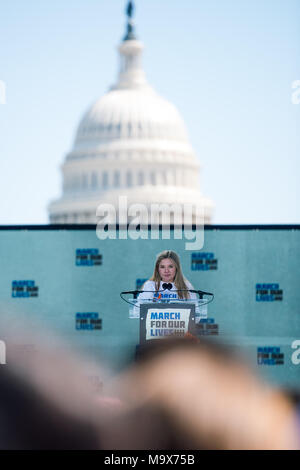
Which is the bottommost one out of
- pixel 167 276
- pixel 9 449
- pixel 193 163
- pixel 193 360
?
pixel 9 449

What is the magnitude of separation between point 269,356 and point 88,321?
10.0 feet

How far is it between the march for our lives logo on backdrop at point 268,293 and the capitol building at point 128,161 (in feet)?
339

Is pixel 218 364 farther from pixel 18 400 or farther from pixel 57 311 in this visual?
pixel 57 311

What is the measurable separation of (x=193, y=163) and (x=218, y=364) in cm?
12511

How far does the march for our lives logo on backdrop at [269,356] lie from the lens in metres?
14.2

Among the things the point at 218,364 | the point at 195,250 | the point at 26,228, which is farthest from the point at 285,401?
the point at 26,228

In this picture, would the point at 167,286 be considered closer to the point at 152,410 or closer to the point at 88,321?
the point at 152,410

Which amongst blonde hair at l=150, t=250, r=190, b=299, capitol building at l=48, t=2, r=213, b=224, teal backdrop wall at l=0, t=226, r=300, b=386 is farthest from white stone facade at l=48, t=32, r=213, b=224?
blonde hair at l=150, t=250, r=190, b=299

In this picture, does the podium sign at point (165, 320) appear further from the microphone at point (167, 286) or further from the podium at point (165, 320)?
the microphone at point (167, 286)

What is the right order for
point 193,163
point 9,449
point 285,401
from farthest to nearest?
1. point 193,163
2. point 285,401
3. point 9,449

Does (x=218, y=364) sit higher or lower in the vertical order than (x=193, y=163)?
lower

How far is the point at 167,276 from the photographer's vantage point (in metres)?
8.59

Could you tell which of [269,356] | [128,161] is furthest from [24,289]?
[128,161]

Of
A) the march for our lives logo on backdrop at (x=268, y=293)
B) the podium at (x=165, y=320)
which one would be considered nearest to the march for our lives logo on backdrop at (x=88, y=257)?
the march for our lives logo on backdrop at (x=268, y=293)
